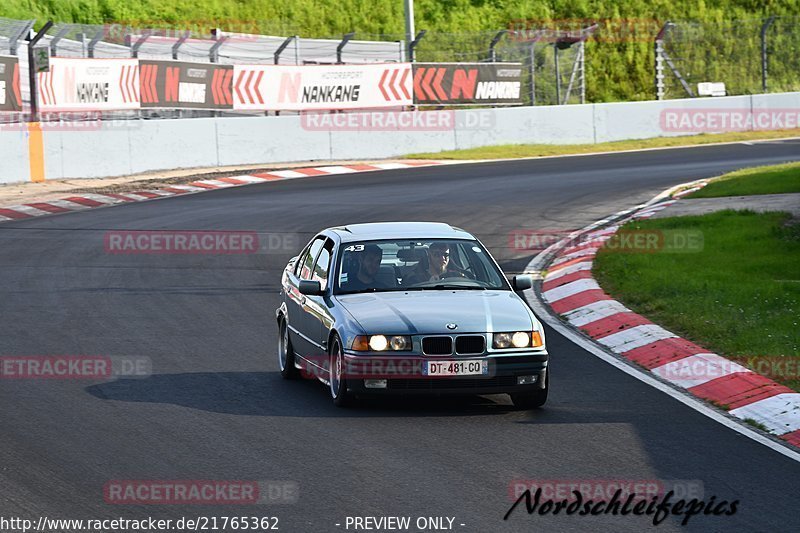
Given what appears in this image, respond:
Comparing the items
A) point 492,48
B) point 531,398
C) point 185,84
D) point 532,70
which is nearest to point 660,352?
point 531,398

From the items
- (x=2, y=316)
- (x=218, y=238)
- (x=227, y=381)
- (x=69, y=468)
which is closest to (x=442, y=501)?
(x=69, y=468)

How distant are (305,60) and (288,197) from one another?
41.6ft

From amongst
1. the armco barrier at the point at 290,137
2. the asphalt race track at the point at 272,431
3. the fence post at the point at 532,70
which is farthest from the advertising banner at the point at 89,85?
the fence post at the point at 532,70

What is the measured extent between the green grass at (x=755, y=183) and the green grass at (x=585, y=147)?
975 centimetres

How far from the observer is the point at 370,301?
10.2m

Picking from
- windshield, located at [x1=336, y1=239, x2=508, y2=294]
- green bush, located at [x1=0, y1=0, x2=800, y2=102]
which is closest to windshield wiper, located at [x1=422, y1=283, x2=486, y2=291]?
windshield, located at [x1=336, y1=239, x2=508, y2=294]

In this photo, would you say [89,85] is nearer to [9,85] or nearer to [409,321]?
[9,85]

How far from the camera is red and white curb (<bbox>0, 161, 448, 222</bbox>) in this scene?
25250 millimetres

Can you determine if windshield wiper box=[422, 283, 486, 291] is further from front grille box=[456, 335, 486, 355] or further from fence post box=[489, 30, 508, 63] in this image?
fence post box=[489, 30, 508, 63]

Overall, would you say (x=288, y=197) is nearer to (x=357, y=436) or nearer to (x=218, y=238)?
(x=218, y=238)

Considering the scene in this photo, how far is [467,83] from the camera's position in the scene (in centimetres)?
4044

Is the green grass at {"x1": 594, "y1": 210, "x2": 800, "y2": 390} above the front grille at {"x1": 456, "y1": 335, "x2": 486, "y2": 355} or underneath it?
underneath

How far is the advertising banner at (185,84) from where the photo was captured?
3294 cm

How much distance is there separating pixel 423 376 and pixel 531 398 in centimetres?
89
